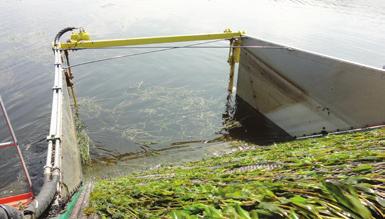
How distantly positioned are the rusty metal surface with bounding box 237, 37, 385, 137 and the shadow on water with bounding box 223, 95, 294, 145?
0.20 meters

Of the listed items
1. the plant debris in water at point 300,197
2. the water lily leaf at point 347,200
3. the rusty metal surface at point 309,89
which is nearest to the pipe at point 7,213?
the plant debris in water at point 300,197

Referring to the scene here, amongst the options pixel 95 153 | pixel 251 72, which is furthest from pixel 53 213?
pixel 251 72

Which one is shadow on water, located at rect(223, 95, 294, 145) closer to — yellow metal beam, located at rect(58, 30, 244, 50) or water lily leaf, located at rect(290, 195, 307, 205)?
yellow metal beam, located at rect(58, 30, 244, 50)

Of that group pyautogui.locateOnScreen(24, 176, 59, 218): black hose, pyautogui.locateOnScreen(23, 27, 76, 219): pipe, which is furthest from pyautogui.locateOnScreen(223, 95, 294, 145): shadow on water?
pyautogui.locateOnScreen(24, 176, 59, 218): black hose

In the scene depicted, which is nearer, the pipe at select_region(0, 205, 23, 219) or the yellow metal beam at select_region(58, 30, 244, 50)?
the pipe at select_region(0, 205, 23, 219)

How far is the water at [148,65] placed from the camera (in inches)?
324

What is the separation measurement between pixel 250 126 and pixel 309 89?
2404 mm

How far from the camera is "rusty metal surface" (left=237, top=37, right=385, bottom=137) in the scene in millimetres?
5789

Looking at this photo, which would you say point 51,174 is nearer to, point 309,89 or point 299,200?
point 299,200

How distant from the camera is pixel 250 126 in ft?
29.1

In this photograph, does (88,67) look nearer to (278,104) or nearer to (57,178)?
(278,104)

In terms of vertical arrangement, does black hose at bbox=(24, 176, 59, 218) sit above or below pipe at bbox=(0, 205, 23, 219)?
below

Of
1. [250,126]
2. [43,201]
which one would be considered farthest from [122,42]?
[43,201]

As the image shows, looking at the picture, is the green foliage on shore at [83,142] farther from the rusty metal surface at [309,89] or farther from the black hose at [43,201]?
the rusty metal surface at [309,89]
